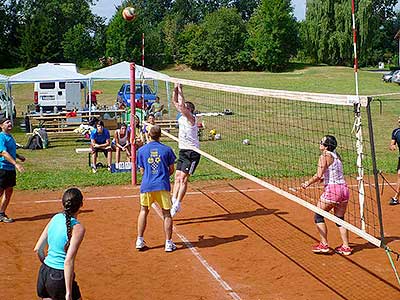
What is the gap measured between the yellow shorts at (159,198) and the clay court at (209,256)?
0.71m

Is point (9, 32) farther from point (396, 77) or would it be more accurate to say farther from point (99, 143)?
point (99, 143)

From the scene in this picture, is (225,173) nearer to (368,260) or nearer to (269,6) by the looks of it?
(368,260)

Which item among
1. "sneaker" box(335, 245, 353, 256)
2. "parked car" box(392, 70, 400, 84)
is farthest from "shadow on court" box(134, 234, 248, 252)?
"parked car" box(392, 70, 400, 84)

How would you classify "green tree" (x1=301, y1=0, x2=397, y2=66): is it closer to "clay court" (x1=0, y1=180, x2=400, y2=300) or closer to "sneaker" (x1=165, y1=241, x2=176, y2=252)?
"clay court" (x1=0, y1=180, x2=400, y2=300)

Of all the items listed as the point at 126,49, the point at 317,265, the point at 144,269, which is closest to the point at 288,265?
the point at 317,265

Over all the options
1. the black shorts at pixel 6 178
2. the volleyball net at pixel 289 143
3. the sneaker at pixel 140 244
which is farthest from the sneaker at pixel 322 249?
the black shorts at pixel 6 178

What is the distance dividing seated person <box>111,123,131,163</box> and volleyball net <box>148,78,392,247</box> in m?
2.18

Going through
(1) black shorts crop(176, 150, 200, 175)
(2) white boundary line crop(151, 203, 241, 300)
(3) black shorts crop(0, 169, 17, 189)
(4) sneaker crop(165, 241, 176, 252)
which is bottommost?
(2) white boundary line crop(151, 203, 241, 300)

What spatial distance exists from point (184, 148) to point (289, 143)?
1086 centimetres

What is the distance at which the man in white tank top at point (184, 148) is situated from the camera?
32.9 ft

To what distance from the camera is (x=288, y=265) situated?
25.9 ft

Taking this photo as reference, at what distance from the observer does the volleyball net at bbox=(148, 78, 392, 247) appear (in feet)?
24.5

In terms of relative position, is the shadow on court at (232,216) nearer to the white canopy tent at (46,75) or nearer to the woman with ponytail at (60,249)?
the woman with ponytail at (60,249)

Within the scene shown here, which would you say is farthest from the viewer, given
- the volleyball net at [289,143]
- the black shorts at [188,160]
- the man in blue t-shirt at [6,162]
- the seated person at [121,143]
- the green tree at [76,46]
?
the green tree at [76,46]
